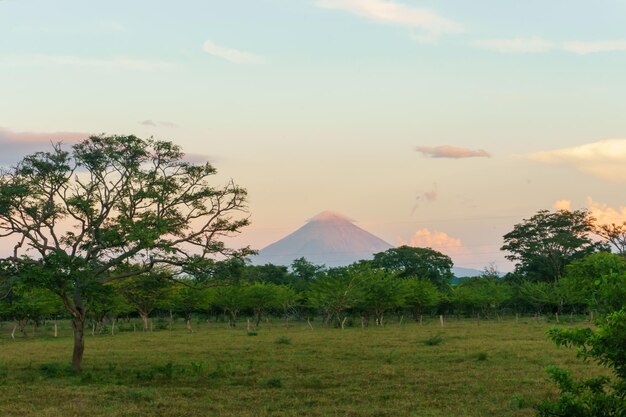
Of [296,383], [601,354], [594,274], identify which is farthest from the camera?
[296,383]

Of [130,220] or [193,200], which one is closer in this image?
[130,220]

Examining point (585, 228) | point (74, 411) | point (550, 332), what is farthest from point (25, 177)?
point (585, 228)

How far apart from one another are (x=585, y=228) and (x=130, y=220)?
10956cm

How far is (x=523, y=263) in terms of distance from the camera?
118938 millimetres

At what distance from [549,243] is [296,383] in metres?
102

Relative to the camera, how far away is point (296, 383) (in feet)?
80.6

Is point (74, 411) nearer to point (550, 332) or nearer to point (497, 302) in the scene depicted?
point (550, 332)

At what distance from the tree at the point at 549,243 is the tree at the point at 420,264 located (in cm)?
1367

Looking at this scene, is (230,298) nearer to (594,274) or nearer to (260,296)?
(260,296)

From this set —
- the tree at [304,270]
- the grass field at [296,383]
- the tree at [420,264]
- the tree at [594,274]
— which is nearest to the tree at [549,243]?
the tree at [420,264]

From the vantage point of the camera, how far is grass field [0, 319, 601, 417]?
63.7 feet

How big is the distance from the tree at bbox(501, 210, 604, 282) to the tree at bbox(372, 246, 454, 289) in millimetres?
13674

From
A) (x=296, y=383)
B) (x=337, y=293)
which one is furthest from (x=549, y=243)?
(x=296, y=383)

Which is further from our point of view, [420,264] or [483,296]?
[420,264]
